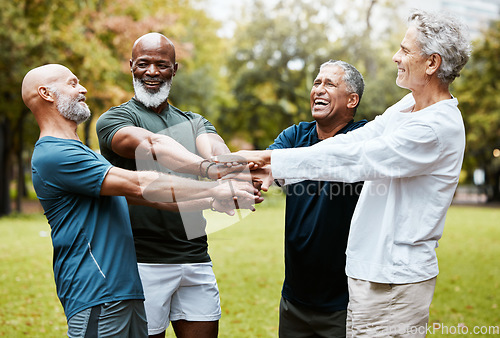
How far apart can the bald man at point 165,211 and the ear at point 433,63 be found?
1391 millimetres

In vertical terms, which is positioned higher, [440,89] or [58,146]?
[440,89]

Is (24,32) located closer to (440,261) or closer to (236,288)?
(236,288)

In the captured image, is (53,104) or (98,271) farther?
(53,104)

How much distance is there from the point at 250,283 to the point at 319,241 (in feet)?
20.8

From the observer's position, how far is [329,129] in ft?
11.8

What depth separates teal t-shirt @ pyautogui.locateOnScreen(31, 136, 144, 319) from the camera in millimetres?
2553

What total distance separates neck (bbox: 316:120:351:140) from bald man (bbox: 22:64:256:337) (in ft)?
3.99

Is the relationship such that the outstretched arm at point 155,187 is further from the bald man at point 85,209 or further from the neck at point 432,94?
the neck at point 432,94

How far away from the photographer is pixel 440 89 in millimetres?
2613

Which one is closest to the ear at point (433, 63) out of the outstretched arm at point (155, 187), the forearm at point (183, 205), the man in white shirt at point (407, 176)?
the man in white shirt at point (407, 176)

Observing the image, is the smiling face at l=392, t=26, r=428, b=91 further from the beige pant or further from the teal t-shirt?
the teal t-shirt

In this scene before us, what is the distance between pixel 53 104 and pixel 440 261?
35.4ft

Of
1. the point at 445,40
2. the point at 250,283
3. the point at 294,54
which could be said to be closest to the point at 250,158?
the point at 445,40

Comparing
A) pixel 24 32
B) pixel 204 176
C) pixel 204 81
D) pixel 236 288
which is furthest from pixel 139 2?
pixel 204 176
